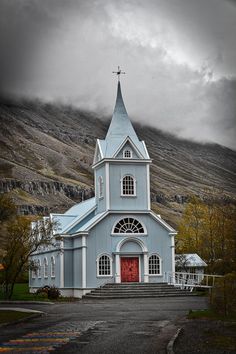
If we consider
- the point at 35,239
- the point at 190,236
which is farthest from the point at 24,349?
the point at 190,236

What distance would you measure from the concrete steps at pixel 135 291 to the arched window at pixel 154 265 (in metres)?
1.81

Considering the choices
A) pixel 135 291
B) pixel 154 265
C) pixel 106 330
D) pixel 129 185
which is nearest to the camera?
pixel 106 330

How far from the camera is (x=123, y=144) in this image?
153 feet

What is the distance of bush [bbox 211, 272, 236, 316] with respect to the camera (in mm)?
20984

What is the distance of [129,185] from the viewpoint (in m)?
47.0

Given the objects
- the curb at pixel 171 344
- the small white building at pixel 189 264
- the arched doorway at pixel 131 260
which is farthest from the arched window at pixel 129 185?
the curb at pixel 171 344

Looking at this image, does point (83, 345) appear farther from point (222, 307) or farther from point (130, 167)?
point (130, 167)

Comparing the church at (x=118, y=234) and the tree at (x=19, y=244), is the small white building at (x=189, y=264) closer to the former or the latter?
the church at (x=118, y=234)

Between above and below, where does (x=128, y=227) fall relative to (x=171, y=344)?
above

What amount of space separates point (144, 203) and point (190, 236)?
83.0 feet

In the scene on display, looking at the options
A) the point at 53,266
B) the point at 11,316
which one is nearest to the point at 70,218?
the point at 53,266

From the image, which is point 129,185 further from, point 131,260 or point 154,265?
point 154,265

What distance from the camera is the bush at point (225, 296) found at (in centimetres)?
2098

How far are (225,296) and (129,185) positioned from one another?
26135 mm
